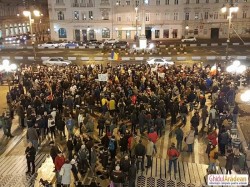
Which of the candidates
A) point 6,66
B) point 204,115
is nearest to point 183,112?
point 204,115

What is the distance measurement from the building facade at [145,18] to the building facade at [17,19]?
41.4ft

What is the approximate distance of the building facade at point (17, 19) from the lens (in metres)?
70.2

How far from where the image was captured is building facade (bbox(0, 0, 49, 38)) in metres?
70.2

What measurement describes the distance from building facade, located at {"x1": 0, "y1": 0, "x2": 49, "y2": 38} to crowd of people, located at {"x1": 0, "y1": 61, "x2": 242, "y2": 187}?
47553 mm

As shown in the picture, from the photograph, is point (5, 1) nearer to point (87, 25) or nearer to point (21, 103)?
point (87, 25)

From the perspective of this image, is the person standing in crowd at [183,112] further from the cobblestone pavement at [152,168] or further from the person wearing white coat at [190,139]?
the person wearing white coat at [190,139]

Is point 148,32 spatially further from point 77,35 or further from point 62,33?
point 62,33

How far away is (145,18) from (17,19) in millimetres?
31079

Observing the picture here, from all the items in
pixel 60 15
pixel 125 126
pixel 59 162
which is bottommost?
pixel 59 162

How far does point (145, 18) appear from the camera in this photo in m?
61.8

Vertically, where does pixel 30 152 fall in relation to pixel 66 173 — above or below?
above

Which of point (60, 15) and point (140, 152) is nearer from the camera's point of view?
point (140, 152)

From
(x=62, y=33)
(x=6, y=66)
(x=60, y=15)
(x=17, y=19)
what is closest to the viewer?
(x=6, y=66)

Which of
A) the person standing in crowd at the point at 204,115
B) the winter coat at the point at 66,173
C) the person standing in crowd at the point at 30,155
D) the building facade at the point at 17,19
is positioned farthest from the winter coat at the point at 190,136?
the building facade at the point at 17,19
